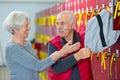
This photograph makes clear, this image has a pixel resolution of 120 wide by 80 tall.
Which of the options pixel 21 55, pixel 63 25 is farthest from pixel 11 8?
pixel 21 55

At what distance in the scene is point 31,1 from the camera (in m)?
14.3

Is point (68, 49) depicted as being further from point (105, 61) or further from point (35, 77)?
point (105, 61)

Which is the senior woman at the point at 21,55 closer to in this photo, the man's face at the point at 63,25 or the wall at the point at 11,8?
the man's face at the point at 63,25

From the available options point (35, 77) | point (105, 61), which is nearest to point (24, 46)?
point (35, 77)

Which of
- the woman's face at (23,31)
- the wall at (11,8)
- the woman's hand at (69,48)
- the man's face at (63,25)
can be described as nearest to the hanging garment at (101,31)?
the woman's hand at (69,48)

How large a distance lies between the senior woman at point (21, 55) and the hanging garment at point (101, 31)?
289 millimetres

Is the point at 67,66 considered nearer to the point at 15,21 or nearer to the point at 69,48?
the point at 69,48

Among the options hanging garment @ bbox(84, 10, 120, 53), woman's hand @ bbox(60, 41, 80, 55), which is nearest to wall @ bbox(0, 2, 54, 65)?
woman's hand @ bbox(60, 41, 80, 55)

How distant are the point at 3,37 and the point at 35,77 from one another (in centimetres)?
1150

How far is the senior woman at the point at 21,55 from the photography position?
9.41ft

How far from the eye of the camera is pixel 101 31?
2633mm

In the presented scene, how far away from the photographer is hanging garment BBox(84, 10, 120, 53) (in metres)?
2.63

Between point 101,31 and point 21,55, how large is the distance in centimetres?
83

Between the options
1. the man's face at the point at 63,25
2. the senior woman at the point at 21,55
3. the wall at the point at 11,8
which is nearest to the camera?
the senior woman at the point at 21,55
